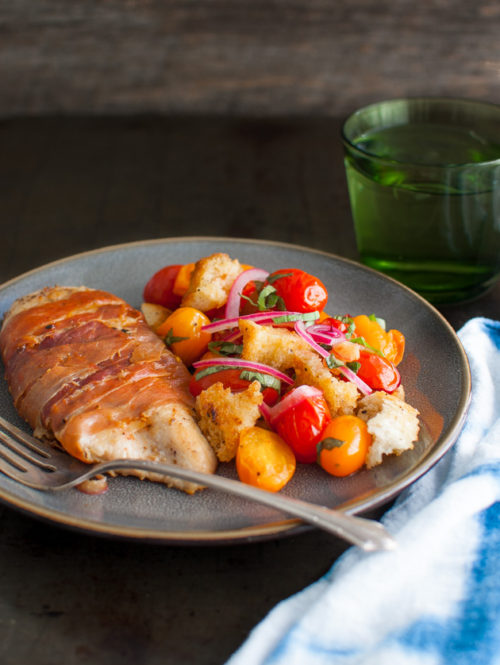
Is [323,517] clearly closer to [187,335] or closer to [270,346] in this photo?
[270,346]

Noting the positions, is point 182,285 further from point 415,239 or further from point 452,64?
point 452,64

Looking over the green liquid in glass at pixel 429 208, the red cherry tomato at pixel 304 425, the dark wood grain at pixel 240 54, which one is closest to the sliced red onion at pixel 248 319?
the red cherry tomato at pixel 304 425

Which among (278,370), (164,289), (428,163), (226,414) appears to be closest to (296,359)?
(278,370)

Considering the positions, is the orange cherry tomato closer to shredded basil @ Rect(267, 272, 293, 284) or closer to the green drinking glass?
shredded basil @ Rect(267, 272, 293, 284)

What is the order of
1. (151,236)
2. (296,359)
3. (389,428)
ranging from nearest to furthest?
(389,428)
(296,359)
(151,236)

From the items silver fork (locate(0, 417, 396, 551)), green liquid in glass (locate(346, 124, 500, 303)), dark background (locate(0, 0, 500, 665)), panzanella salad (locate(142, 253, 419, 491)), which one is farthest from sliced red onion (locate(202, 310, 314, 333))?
dark background (locate(0, 0, 500, 665))

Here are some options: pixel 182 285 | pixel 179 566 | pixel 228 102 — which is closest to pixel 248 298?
pixel 182 285

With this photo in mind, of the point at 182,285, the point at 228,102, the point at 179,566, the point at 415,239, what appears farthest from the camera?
the point at 228,102
